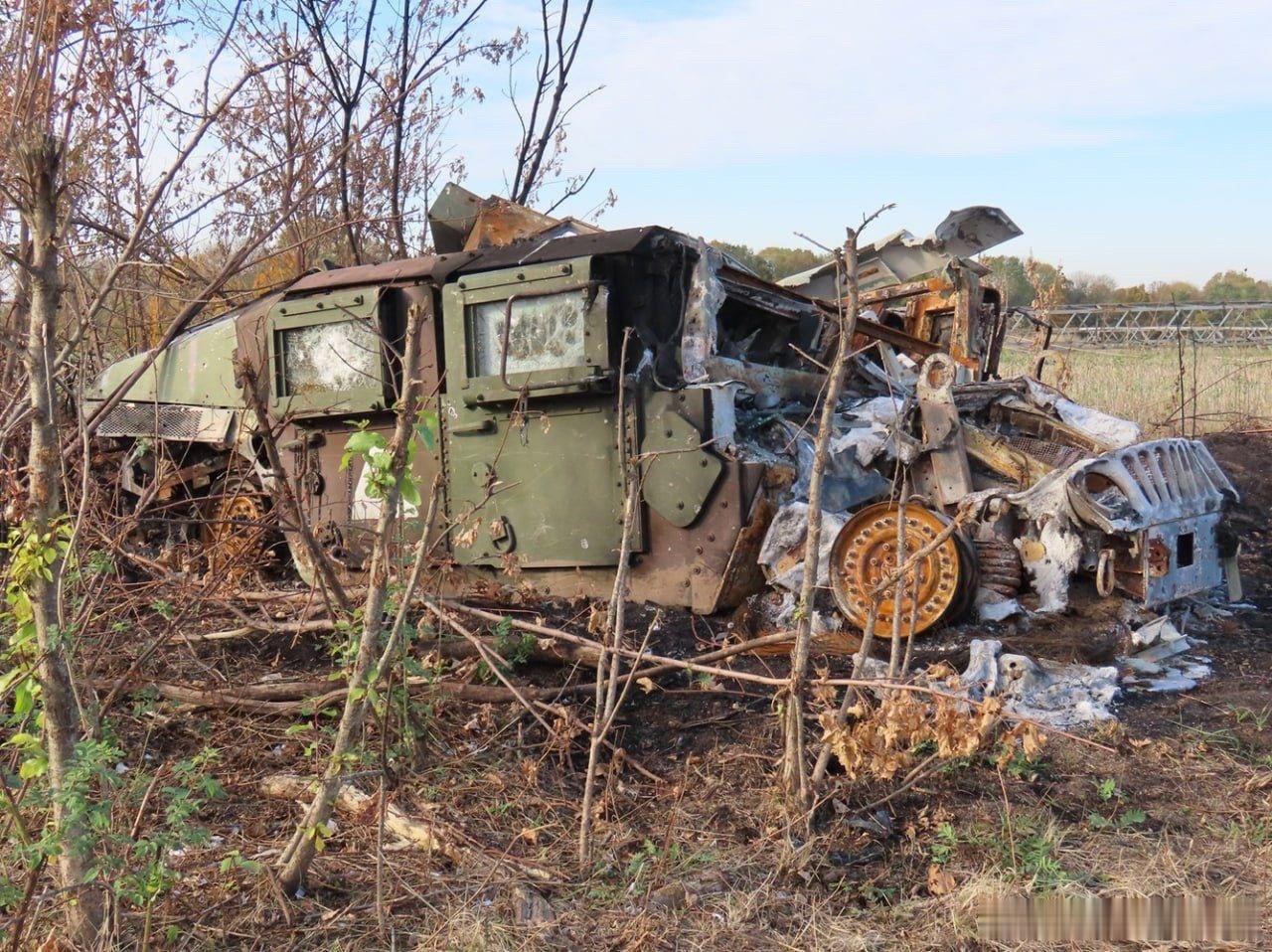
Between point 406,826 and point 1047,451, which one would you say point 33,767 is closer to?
point 406,826

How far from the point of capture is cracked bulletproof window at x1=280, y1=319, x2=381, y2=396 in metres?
6.51

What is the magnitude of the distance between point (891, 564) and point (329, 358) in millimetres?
3294

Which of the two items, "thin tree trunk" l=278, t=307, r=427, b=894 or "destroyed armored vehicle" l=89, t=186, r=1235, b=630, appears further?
"destroyed armored vehicle" l=89, t=186, r=1235, b=630

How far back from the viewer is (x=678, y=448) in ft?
19.0

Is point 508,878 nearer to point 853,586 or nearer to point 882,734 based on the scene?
point 882,734

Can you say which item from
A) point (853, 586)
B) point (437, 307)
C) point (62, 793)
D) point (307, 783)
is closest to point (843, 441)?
point (853, 586)

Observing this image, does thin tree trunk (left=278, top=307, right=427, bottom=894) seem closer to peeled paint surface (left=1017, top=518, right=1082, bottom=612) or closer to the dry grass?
peeled paint surface (left=1017, top=518, right=1082, bottom=612)

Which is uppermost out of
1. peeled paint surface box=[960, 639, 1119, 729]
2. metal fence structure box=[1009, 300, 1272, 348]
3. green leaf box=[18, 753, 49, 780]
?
metal fence structure box=[1009, 300, 1272, 348]

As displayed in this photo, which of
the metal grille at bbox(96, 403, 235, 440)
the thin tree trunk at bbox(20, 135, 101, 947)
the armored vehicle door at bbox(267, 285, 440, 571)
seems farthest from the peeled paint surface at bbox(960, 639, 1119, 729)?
the metal grille at bbox(96, 403, 235, 440)

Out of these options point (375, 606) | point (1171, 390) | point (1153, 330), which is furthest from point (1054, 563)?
point (1153, 330)

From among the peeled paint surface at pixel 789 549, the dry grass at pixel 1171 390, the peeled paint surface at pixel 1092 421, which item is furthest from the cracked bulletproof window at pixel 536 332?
the dry grass at pixel 1171 390

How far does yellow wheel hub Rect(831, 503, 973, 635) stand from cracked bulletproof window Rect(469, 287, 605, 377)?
1609 mm

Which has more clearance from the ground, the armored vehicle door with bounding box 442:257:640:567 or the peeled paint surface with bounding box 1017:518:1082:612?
the armored vehicle door with bounding box 442:257:640:567

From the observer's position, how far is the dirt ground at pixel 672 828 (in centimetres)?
332
